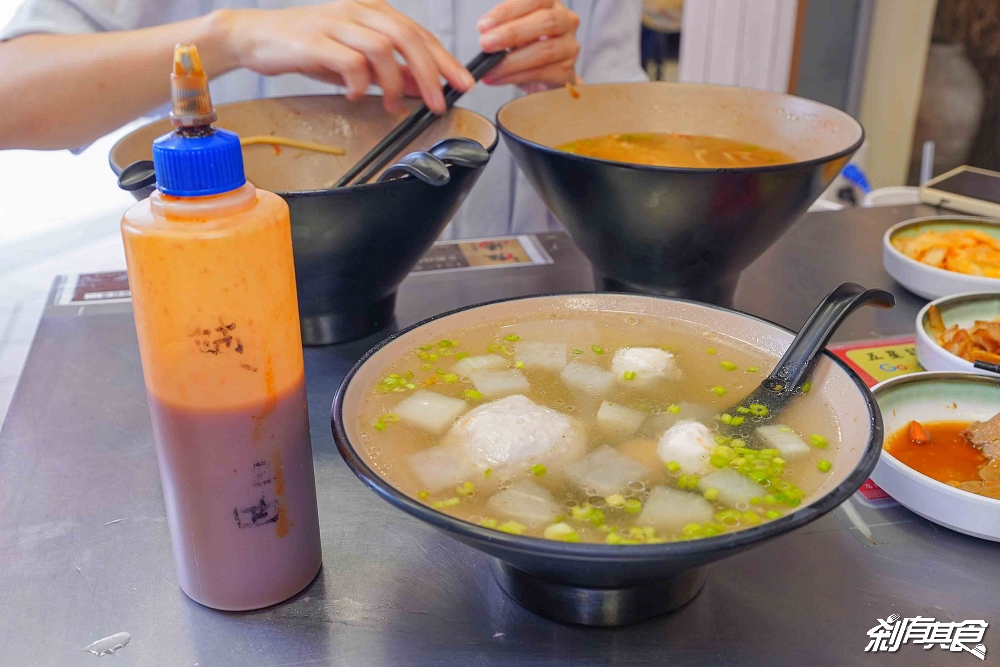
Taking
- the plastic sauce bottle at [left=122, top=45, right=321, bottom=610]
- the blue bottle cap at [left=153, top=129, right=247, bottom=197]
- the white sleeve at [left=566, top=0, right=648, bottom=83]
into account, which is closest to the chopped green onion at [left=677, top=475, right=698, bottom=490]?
the plastic sauce bottle at [left=122, top=45, right=321, bottom=610]

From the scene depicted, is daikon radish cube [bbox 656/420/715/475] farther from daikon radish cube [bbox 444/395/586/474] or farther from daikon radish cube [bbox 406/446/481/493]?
daikon radish cube [bbox 406/446/481/493]

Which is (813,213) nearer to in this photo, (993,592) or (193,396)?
(993,592)

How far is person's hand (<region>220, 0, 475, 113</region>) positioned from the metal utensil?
0.83m

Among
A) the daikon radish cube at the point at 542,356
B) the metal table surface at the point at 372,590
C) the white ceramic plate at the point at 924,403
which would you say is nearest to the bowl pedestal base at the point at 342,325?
the metal table surface at the point at 372,590

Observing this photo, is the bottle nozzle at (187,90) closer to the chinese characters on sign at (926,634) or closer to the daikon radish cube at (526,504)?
the daikon radish cube at (526,504)

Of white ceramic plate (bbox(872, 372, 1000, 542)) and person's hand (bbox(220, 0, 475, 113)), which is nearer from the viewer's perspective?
white ceramic plate (bbox(872, 372, 1000, 542))

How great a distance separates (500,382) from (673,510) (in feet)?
0.93

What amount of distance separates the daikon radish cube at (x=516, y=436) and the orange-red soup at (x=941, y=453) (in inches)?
18.3

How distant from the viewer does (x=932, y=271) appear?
5.07ft

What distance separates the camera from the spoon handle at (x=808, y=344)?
0.94 metres

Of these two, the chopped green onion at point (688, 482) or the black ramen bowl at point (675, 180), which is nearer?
the chopped green onion at point (688, 482)

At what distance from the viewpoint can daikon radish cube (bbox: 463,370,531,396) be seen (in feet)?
3.21

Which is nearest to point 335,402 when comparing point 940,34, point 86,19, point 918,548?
point 918,548

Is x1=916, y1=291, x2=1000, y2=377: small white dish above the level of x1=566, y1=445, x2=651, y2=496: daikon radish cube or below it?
below
